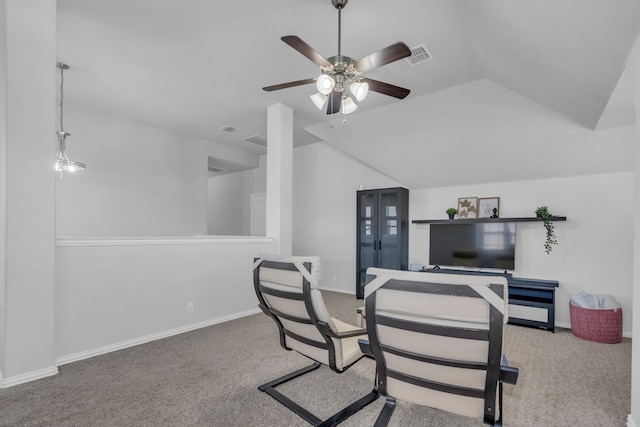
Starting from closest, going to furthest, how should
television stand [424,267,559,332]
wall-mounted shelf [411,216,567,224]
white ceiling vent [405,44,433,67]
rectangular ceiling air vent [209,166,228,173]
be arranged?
1. white ceiling vent [405,44,433,67]
2. television stand [424,267,559,332]
3. wall-mounted shelf [411,216,567,224]
4. rectangular ceiling air vent [209,166,228,173]

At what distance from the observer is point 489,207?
4.57 meters

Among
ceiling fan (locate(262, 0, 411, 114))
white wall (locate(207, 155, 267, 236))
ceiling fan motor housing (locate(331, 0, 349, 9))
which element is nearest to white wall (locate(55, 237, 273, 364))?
ceiling fan (locate(262, 0, 411, 114))

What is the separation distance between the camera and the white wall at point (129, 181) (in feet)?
14.9

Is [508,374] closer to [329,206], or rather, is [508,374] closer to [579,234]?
[579,234]

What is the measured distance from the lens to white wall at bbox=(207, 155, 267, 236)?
7.54 m

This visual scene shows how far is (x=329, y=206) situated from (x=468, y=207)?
2577 mm

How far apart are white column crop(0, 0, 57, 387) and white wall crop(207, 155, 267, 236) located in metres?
4.93

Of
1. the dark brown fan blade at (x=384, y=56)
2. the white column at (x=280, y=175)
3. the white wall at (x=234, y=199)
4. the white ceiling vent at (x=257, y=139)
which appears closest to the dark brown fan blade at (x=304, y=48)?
the dark brown fan blade at (x=384, y=56)

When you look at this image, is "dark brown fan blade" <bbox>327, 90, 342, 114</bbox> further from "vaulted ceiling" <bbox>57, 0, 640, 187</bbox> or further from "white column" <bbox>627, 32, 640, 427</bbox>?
"white column" <bbox>627, 32, 640, 427</bbox>

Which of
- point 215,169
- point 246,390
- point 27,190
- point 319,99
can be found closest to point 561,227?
point 319,99

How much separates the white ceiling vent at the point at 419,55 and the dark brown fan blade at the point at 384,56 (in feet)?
3.16

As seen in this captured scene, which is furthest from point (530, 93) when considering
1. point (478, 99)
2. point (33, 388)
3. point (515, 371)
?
point (33, 388)

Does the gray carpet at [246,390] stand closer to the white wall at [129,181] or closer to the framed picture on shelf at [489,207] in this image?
the framed picture on shelf at [489,207]

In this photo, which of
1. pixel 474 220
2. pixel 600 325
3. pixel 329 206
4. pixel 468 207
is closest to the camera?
pixel 600 325
